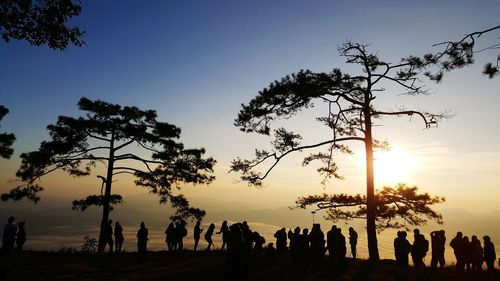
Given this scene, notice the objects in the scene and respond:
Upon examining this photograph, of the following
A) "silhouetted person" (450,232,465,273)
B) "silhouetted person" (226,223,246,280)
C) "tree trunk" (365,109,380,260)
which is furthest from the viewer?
"tree trunk" (365,109,380,260)

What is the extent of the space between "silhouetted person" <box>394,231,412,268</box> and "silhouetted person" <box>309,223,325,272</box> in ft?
11.8

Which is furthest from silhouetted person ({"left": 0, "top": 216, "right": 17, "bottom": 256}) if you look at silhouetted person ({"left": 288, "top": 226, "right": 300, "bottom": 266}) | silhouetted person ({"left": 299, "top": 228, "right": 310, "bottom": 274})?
silhouetted person ({"left": 299, "top": 228, "right": 310, "bottom": 274})

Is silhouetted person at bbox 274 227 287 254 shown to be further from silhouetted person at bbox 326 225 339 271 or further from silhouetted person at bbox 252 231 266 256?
silhouetted person at bbox 326 225 339 271

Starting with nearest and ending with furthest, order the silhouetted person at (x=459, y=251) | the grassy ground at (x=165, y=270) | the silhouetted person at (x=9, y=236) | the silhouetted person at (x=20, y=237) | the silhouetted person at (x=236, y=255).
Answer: the silhouetted person at (x=236, y=255), the grassy ground at (x=165, y=270), the silhouetted person at (x=459, y=251), the silhouetted person at (x=9, y=236), the silhouetted person at (x=20, y=237)

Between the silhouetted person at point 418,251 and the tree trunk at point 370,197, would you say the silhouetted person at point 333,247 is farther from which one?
the tree trunk at point 370,197

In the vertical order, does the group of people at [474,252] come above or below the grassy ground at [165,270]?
above

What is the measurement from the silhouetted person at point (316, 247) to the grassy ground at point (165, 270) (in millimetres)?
505

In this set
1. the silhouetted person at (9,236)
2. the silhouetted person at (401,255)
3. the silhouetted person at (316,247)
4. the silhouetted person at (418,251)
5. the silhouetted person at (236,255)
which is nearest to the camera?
the silhouetted person at (401,255)

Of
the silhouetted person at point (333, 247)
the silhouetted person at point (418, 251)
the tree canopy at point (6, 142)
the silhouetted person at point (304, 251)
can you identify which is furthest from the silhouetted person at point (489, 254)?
A: the tree canopy at point (6, 142)

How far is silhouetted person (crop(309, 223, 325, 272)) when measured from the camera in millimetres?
14727

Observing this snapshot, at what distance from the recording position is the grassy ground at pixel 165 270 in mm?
13297

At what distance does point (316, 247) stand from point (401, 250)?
4.17 metres

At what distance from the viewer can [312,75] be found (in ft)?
59.7

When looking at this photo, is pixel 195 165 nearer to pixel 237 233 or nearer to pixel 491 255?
pixel 237 233
